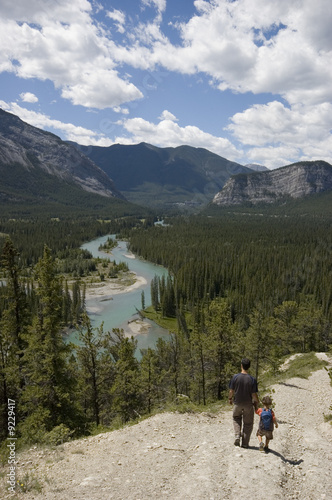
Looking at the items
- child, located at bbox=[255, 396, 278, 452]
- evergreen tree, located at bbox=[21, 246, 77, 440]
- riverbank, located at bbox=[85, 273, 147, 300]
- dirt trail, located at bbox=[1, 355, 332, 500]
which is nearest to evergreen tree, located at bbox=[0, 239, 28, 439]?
evergreen tree, located at bbox=[21, 246, 77, 440]

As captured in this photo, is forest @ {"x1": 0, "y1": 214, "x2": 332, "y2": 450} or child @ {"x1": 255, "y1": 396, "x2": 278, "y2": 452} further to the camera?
forest @ {"x1": 0, "y1": 214, "x2": 332, "y2": 450}

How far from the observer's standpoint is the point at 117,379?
108 feet

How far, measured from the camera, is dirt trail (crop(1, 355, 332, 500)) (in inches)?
440

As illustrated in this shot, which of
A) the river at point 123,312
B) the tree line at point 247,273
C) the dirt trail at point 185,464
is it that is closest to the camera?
the dirt trail at point 185,464

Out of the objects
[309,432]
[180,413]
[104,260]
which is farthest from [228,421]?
[104,260]

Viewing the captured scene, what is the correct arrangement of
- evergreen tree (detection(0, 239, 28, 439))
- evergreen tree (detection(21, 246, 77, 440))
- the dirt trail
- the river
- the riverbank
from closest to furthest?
1. the dirt trail
2. evergreen tree (detection(21, 246, 77, 440))
3. evergreen tree (detection(0, 239, 28, 439))
4. the river
5. the riverbank

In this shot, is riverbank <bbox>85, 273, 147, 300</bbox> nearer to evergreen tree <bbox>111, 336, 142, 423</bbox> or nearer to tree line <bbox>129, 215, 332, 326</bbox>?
tree line <bbox>129, 215, 332, 326</bbox>

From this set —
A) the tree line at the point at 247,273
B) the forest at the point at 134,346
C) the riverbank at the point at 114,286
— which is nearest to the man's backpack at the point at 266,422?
the forest at the point at 134,346

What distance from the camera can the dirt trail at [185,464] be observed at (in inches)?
440

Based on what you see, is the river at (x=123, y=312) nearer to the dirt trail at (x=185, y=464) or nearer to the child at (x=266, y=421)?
the dirt trail at (x=185, y=464)

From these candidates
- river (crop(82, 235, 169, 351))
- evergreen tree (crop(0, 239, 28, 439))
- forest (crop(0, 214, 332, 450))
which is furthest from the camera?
river (crop(82, 235, 169, 351))

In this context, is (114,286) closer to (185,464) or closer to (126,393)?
(126,393)

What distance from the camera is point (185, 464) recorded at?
13305 mm

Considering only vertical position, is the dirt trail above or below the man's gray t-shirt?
below
